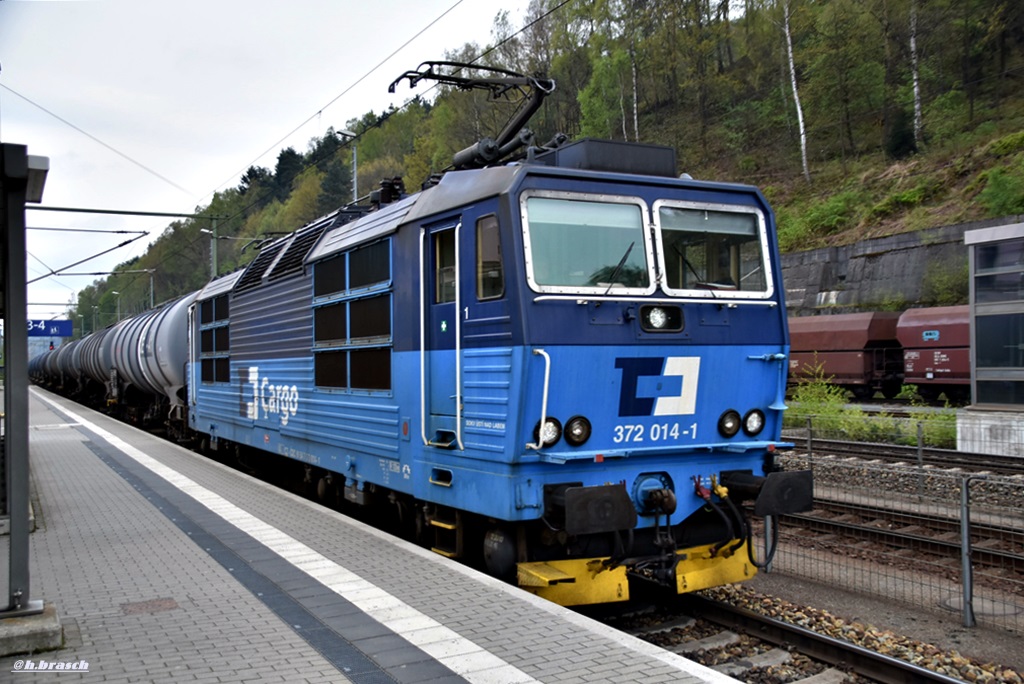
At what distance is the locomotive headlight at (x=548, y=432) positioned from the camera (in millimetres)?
6134

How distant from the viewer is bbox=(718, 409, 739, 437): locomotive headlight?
22.9 feet

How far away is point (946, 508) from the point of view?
1029cm

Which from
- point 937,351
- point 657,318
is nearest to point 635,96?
point 937,351

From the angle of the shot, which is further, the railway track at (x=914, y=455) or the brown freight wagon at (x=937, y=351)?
the brown freight wagon at (x=937, y=351)

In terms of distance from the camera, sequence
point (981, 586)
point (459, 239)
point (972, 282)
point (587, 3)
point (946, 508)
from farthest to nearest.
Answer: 1. point (587, 3)
2. point (972, 282)
3. point (946, 508)
4. point (981, 586)
5. point (459, 239)

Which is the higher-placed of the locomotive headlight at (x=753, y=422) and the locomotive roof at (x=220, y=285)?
the locomotive roof at (x=220, y=285)

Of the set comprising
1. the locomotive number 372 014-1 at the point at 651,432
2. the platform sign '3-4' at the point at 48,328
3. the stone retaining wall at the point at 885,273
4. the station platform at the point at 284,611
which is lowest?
the station platform at the point at 284,611

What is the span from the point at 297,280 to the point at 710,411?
5.45 meters

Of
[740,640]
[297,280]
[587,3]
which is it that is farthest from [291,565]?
[587,3]

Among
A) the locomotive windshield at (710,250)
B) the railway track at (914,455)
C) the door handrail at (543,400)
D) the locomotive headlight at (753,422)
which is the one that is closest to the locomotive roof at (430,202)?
the door handrail at (543,400)

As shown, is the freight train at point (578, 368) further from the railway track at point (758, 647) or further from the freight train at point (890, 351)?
the freight train at point (890, 351)

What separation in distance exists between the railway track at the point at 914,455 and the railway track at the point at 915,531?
1554 mm

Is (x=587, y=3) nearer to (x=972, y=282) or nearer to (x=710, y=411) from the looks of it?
(x=972, y=282)

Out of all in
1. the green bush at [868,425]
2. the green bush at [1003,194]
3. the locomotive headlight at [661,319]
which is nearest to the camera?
the locomotive headlight at [661,319]
